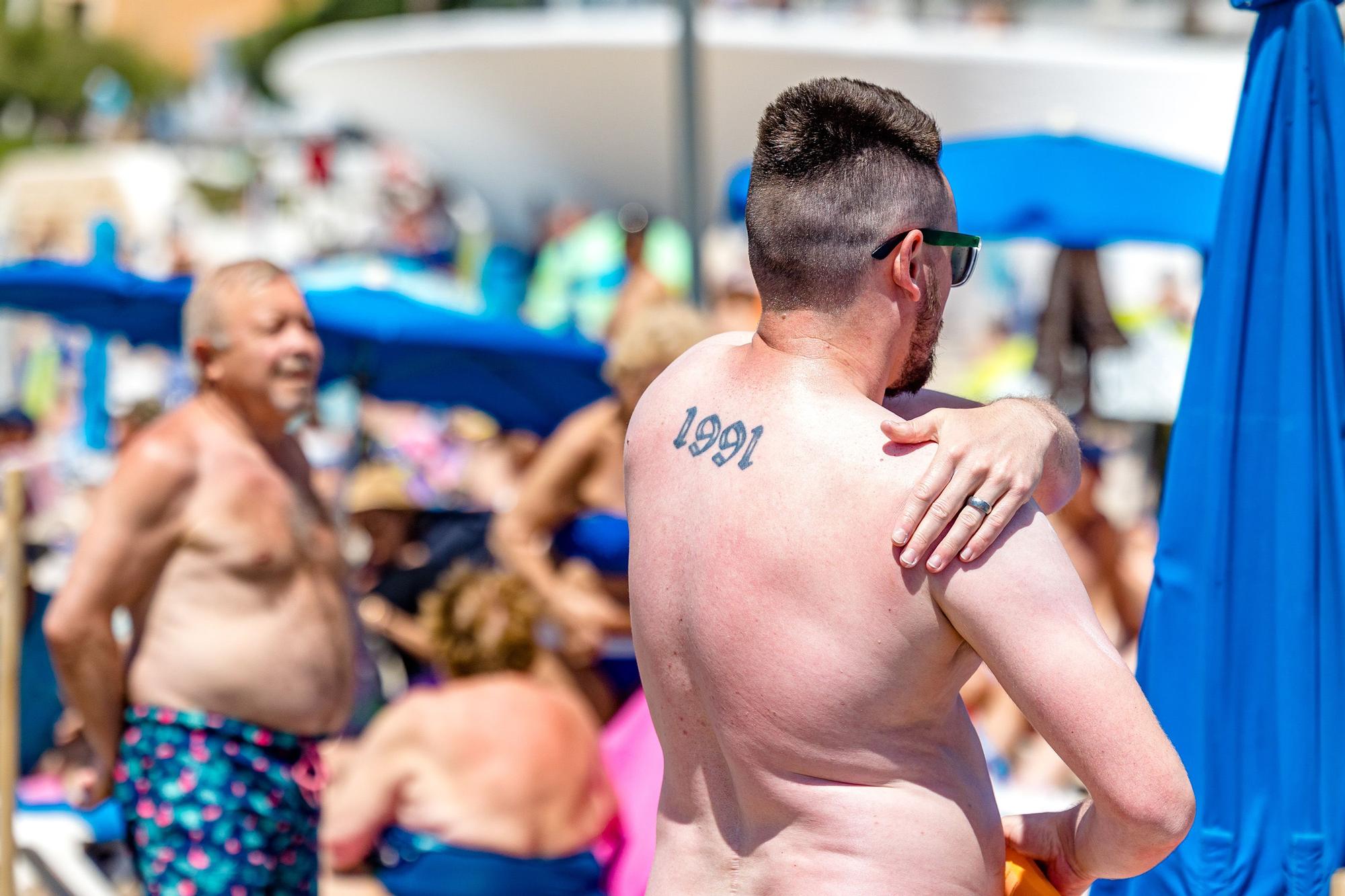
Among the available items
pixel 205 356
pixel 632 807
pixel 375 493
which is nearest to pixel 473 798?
pixel 632 807

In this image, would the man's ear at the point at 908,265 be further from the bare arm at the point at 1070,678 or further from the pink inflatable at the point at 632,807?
the pink inflatable at the point at 632,807

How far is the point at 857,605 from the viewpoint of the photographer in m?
1.46

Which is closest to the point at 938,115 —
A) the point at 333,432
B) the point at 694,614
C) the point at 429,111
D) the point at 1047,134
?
the point at 429,111

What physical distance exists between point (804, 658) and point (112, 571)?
5.79ft

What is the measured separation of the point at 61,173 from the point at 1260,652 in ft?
70.9

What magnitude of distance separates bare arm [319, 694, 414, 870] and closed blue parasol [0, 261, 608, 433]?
2104mm

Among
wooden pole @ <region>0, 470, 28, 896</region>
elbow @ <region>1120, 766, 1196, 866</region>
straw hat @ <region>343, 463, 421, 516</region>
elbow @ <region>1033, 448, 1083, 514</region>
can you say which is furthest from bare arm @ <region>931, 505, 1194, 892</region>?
straw hat @ <region>343, 463, 421, 516</region>

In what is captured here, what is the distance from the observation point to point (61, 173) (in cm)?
2083

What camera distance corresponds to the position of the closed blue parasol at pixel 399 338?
5.35 metres

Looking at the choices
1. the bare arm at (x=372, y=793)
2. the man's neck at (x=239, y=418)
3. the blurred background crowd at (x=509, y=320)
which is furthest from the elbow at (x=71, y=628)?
the bare arm at (x=372, y=793)

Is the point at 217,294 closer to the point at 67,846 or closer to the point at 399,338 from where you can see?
the point at 67,846

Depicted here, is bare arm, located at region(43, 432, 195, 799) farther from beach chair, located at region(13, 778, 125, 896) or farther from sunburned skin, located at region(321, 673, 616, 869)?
beach chair, located at region(13, 778, 125, 896)

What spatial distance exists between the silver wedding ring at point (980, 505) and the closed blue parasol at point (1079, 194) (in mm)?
3279

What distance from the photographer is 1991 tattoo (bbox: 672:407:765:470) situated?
1.56 metres
